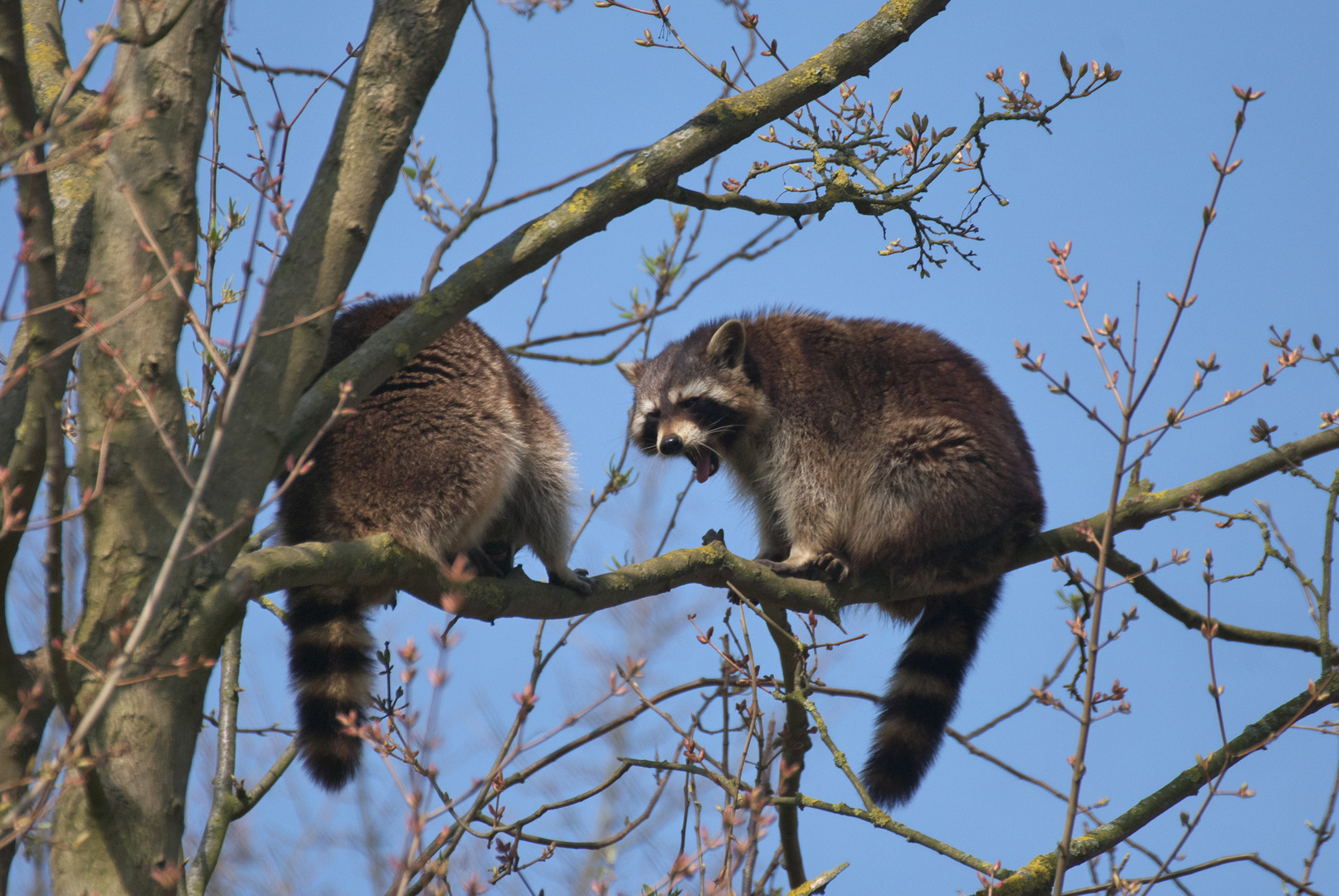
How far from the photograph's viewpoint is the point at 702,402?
5539mm

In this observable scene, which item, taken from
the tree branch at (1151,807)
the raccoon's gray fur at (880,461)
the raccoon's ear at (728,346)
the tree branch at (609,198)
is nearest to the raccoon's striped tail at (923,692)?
the raccoon's gray fur at (880,461)

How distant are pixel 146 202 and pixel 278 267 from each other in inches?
14.1

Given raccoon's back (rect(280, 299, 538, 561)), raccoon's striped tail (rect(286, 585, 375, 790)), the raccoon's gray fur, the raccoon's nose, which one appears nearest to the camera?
raccoon's striped tail (rect(286, 585, 375, 790))

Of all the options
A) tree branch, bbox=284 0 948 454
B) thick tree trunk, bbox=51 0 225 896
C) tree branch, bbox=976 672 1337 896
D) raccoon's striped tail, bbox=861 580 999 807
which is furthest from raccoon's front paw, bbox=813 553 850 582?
thick tree trunk, bbox=51 0 225 896

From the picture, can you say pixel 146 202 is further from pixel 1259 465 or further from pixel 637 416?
pixel 1259 465

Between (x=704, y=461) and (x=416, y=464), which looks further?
(x=704, y=461)

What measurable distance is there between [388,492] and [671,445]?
1773 millimetres

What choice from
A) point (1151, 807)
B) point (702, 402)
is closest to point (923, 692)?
point (1151, 807)

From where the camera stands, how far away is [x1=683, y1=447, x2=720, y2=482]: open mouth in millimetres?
5582

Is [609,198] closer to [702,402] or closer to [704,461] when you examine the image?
[702,402]

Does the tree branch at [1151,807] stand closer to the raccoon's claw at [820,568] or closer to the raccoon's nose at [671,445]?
the raccoon's claw at [820,568]

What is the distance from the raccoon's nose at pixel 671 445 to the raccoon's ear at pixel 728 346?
470 millimetres

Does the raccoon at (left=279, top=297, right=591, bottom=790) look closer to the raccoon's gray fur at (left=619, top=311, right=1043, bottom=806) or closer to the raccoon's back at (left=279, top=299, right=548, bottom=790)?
the raccoon's back at (left=279, top=299, right=548, bottom=790)

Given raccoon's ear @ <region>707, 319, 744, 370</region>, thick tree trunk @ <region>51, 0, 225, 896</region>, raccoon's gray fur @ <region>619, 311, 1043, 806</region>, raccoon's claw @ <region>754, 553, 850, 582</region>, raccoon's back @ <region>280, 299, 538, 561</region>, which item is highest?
raccoon's ear @ <region>707, 319, 744, 370</region>
